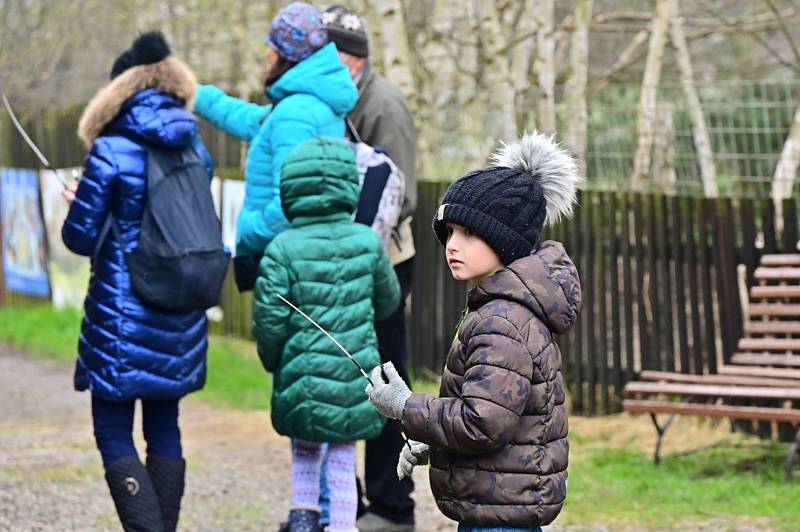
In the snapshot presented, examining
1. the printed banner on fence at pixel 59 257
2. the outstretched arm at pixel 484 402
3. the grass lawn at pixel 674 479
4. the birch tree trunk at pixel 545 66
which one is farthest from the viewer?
the printed banner on fence at pixel 59 257

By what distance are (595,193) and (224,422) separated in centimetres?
281

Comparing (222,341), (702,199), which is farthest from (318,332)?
(222,341)

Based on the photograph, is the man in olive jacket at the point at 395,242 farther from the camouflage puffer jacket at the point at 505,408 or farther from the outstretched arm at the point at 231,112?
the camouflage puffer jacket at the point at 505,408

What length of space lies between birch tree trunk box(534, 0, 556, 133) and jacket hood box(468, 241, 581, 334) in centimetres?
594

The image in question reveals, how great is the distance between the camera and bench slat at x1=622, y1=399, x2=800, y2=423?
7195 millimetres

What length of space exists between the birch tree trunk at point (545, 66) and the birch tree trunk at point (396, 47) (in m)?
1.02

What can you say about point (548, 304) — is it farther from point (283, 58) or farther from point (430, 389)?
point (430, 389)

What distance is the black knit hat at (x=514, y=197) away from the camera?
12.9ft

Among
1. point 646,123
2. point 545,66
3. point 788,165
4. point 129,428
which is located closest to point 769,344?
point 788,165

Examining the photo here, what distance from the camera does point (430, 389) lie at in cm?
1011

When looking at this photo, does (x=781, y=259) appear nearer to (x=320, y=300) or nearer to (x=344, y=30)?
(x=344, y=30)

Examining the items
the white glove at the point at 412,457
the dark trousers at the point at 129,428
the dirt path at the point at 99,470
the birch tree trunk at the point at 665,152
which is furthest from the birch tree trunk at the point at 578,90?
the white glove at the point at 412,457

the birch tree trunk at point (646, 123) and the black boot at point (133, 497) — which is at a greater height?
the birch tree trunk at point (646, 123)

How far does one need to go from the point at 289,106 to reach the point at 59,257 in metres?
9.39
